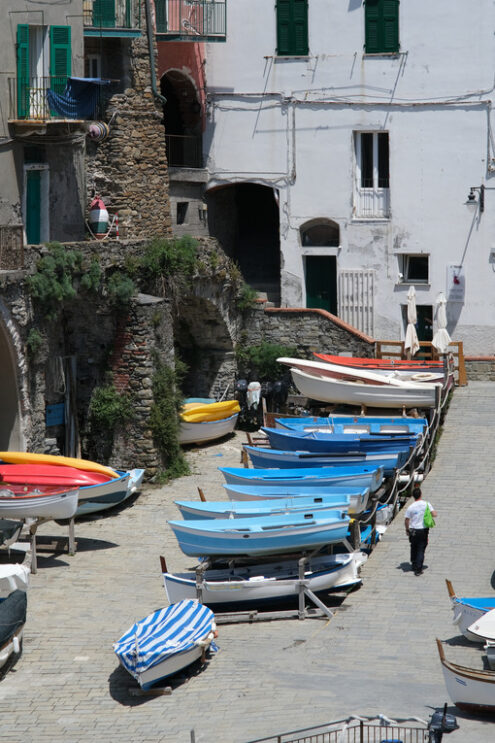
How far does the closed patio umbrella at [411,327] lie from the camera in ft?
104

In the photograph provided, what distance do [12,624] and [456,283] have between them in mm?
17943

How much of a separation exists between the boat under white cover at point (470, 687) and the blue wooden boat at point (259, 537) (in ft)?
16.5

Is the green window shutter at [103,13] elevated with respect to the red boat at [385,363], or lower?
elevated

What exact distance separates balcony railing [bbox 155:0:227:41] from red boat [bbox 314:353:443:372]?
8465 millimetres

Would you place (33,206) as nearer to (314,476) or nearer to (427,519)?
(314,476)

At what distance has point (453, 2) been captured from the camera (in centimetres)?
3238

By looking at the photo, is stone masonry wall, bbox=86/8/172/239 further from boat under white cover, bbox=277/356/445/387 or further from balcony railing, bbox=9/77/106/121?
boat under white cover, bbox=277/356/445/387

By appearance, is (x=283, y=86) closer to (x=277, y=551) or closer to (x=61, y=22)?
(x=61, y=22)

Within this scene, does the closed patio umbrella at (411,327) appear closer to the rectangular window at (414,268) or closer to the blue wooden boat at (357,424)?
the rectangular window at (414,268)

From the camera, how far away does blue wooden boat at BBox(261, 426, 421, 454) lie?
87.4 feet

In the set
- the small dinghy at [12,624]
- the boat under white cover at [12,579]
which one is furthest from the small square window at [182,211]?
the small dinghy at [12,624]

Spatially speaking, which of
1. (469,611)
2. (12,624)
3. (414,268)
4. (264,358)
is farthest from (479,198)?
(12,624)

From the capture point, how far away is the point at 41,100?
2806 cm

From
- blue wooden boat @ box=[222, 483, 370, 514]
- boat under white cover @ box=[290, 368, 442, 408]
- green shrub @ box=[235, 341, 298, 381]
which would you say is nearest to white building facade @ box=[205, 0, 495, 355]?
green shrub @ box=[235, 341, 298, 381]
